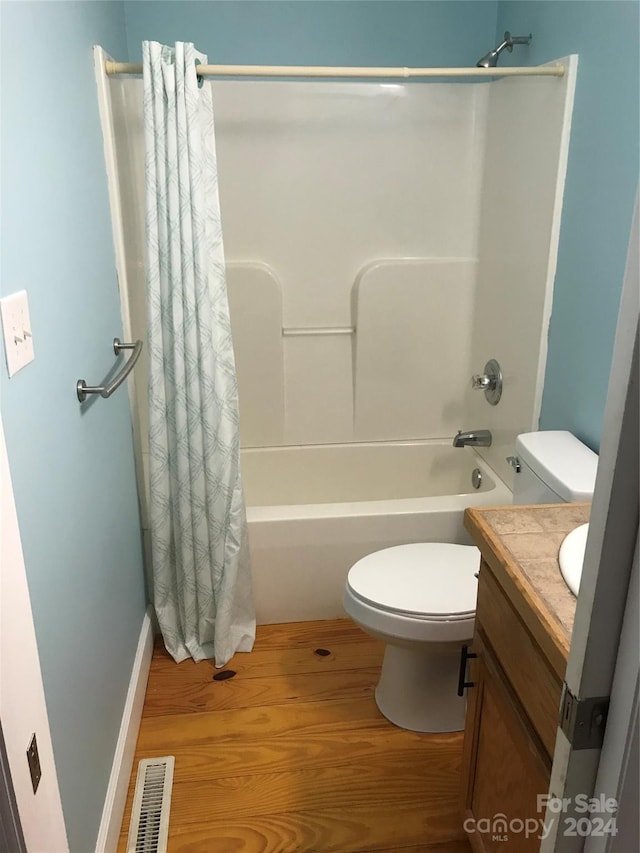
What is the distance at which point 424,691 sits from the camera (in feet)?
6.28

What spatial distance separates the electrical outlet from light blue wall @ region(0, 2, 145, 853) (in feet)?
1.11

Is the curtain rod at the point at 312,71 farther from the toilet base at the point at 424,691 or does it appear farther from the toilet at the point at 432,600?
the toilet base at the point at 424,691

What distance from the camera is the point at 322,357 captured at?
2.75 m

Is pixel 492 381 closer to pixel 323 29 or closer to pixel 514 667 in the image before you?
pixel 323 29

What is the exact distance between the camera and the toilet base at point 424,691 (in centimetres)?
189

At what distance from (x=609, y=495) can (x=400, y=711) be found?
1502 mm

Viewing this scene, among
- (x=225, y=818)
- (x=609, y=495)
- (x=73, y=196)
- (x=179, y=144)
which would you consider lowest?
(x=225, y=818)

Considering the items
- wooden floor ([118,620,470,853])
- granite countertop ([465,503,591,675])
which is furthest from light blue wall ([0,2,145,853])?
granite countertop ([465,503,591,675])

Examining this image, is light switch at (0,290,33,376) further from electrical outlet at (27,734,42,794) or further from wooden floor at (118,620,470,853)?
wooden floor at (118,620,470,853)

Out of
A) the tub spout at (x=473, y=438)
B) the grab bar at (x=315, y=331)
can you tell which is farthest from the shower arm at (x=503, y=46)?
the tub spout at (x=473, y=438)

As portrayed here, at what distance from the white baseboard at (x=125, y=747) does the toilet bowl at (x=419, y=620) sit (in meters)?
0.64

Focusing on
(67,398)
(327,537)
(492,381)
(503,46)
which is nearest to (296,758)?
(327,537)

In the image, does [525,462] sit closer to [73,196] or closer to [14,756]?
[73,196]

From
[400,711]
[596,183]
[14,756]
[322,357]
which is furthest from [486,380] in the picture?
[14,756]
